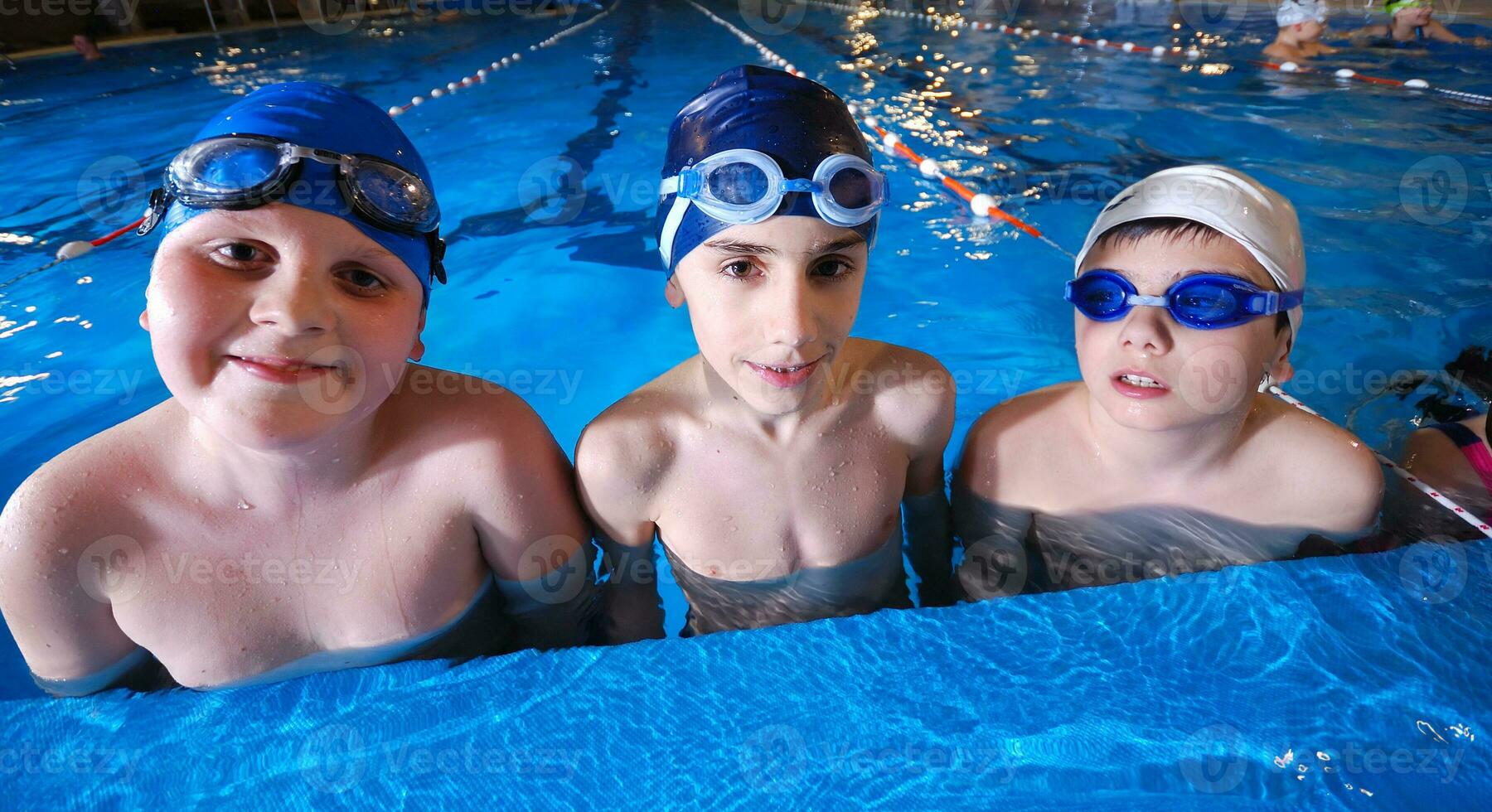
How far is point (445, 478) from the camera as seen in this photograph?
2.19m

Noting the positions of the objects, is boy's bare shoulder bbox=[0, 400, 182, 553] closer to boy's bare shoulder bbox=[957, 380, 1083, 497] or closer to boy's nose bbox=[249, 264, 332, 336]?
boy's nose bbox=[249, 264, 332, 336]

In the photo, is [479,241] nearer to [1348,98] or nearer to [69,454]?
[69,454]

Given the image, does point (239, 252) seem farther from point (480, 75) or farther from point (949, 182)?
point (480, 75)

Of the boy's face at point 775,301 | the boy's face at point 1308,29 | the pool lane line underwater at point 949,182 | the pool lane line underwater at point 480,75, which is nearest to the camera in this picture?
the boy's face at point 775,301

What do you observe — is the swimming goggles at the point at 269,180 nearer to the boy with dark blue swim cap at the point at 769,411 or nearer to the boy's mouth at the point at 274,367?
the boy's mouth at the point at 274,367

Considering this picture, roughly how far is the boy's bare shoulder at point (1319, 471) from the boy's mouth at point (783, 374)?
1422 mm

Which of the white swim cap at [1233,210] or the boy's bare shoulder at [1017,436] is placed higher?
the white swim cap at [1233,210]

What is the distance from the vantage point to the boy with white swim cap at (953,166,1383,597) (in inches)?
88.4

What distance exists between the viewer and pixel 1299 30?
36.8 ft

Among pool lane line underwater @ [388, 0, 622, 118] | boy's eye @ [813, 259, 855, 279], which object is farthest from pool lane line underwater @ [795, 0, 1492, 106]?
boy's eye @ [813, 259, 855, 279]

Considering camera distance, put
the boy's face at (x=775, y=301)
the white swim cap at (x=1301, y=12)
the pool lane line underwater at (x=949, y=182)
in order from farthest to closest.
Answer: the white swim cap at (x=1301, y=12)
the pool lane line underwater at (x=949, y=182)
the boy's face at (x=775, y=301)

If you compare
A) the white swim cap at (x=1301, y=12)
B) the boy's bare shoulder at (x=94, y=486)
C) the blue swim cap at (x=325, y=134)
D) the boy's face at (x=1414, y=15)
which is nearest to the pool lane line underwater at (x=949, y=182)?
the blue swim cap at (x=325, y=134)

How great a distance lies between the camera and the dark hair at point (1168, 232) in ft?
7.40

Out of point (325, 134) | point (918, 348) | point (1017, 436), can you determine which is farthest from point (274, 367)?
point (918, 348)
